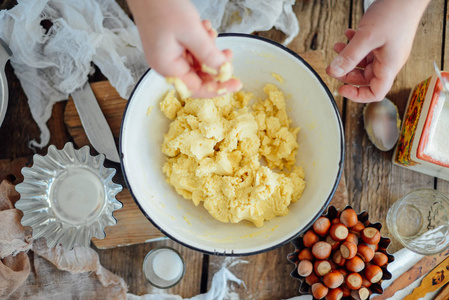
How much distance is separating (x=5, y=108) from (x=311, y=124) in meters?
0.93

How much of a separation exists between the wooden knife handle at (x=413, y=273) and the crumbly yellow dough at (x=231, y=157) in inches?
16.5

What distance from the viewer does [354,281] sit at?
3.26ft

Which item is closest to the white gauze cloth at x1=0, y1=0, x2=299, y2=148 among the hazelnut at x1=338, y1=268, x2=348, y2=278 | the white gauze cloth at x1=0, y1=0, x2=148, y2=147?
the white gauze cloth at x1=0, y1=0, x2=148, y2=147

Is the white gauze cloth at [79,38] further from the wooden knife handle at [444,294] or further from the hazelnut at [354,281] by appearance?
the wooden knife handle at [444,294]

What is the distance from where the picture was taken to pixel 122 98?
115cm

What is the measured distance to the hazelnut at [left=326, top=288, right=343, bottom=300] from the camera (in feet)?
3.30

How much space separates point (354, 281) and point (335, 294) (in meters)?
0.06

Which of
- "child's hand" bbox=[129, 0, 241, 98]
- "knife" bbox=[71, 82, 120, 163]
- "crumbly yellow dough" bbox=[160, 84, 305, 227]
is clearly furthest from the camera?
"knife" bbox=[71, 82, 120, 163]

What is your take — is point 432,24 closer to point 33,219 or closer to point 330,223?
point 330,223

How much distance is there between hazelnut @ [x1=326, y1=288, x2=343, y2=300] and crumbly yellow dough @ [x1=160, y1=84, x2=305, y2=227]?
24 cm

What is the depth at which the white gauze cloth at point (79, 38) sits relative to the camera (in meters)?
1.15

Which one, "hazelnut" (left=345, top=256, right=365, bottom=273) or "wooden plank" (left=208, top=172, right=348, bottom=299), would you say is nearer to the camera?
"hazelnut" (left=345, top=256, right=365, bottom=273)

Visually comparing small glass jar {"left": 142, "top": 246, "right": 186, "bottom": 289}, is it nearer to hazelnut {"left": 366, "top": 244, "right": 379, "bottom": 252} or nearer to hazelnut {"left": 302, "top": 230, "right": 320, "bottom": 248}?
hazelnut {"left": 302, "top": 230, "right": 320, "bottom": 248}

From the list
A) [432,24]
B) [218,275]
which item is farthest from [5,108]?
[432,24]
